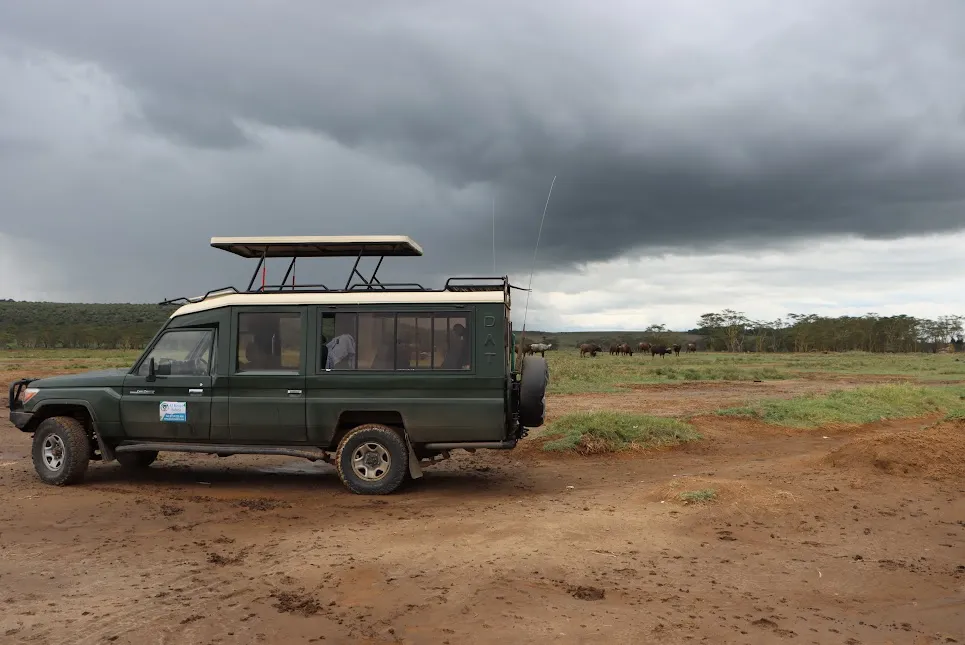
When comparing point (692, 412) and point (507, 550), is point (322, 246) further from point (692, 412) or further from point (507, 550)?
point (692, 412)

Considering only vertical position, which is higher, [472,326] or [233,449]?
[472,326]

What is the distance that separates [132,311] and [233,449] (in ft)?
330

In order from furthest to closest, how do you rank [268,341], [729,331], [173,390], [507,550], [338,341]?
1. [729,331]
2. [173,390]
3. [268,341]
4. [338,341]
5. [507,550]

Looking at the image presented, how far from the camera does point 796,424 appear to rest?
53.6 ft

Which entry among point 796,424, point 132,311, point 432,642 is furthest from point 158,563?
point 132,311

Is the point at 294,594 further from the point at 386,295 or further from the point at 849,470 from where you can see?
the point at 849,470

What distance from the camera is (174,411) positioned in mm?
9586

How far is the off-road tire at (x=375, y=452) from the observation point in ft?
30.1

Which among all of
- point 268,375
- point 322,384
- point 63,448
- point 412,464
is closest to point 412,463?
point 412,464

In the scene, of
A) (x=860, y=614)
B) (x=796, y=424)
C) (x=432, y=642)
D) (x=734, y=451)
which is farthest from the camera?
(x=796, y=424)

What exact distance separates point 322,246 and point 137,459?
4.32 metres

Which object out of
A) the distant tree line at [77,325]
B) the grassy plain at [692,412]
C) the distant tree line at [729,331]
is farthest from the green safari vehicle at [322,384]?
the distant tree line at [729,331]

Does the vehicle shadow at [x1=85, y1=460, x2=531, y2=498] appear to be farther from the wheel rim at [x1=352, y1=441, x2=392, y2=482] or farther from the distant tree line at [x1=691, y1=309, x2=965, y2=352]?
the distant tree line at [x1=691, y1=309, x2=965, y2=352]

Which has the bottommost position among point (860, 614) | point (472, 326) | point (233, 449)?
point (860, 614)
